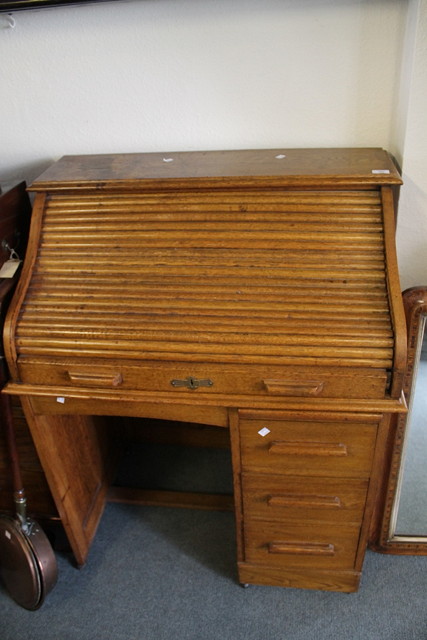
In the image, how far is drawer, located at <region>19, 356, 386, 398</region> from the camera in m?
1.38

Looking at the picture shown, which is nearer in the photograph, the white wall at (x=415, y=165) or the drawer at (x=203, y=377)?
the drawer at (x=203, y=377)

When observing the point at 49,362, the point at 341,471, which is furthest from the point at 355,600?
the point at 49,362

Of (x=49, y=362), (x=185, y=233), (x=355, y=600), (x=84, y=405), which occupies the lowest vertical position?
(x=355, y=600)

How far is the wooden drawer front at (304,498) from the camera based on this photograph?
1.58m

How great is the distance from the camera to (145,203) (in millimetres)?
1595

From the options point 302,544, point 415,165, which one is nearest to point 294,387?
point 302,544

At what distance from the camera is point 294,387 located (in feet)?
4.59

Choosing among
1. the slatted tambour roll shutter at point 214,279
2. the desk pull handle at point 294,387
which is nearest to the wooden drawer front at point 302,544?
the desk pull handle at point 294,387

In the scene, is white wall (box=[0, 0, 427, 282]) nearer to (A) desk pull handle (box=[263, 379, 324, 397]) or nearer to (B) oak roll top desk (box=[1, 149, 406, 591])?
(B) oak roll top desk (box=[1, 149, 406, 591])

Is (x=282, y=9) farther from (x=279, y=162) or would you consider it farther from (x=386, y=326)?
(x=386, y=326)

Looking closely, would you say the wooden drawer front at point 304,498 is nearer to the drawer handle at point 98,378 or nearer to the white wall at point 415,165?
the drawer handle at point 98,378

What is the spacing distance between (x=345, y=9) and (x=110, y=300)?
3.48ft

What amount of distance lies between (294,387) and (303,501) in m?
0.43

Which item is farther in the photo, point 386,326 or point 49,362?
point 49,362
